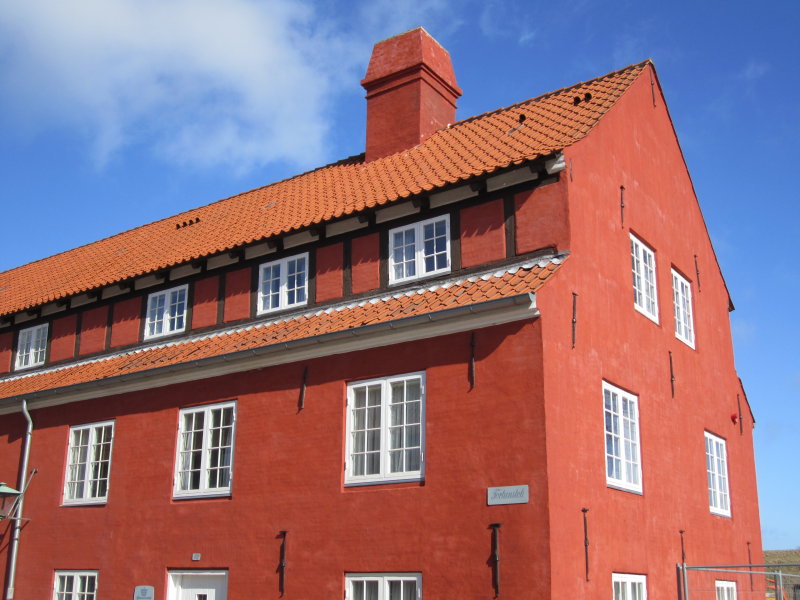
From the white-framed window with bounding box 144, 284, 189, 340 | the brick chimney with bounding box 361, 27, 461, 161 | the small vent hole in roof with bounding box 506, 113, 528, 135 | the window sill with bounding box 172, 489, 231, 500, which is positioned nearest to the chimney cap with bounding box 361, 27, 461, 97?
the brick chimney with bounding box 361, 27, 461, 161

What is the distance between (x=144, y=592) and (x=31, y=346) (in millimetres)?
7923

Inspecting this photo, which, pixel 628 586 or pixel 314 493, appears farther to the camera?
pixel 314 493

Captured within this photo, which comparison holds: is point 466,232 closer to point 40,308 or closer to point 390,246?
point 390,246

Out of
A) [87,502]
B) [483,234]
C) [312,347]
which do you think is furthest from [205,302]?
[483,234]

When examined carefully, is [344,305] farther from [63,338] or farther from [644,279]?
[63,338]

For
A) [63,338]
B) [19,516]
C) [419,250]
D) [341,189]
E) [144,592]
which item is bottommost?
[144,592]

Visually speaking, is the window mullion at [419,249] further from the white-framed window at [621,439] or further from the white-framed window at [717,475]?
the white-framed window at [717,475]

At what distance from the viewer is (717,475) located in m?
16.8

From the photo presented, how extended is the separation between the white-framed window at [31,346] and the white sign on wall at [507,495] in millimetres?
12431

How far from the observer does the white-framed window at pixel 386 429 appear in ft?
41.4

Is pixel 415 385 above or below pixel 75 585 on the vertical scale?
above

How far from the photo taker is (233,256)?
16969mm

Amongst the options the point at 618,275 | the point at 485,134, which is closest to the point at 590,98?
the point at 485,134

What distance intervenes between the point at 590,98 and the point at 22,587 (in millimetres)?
13884
